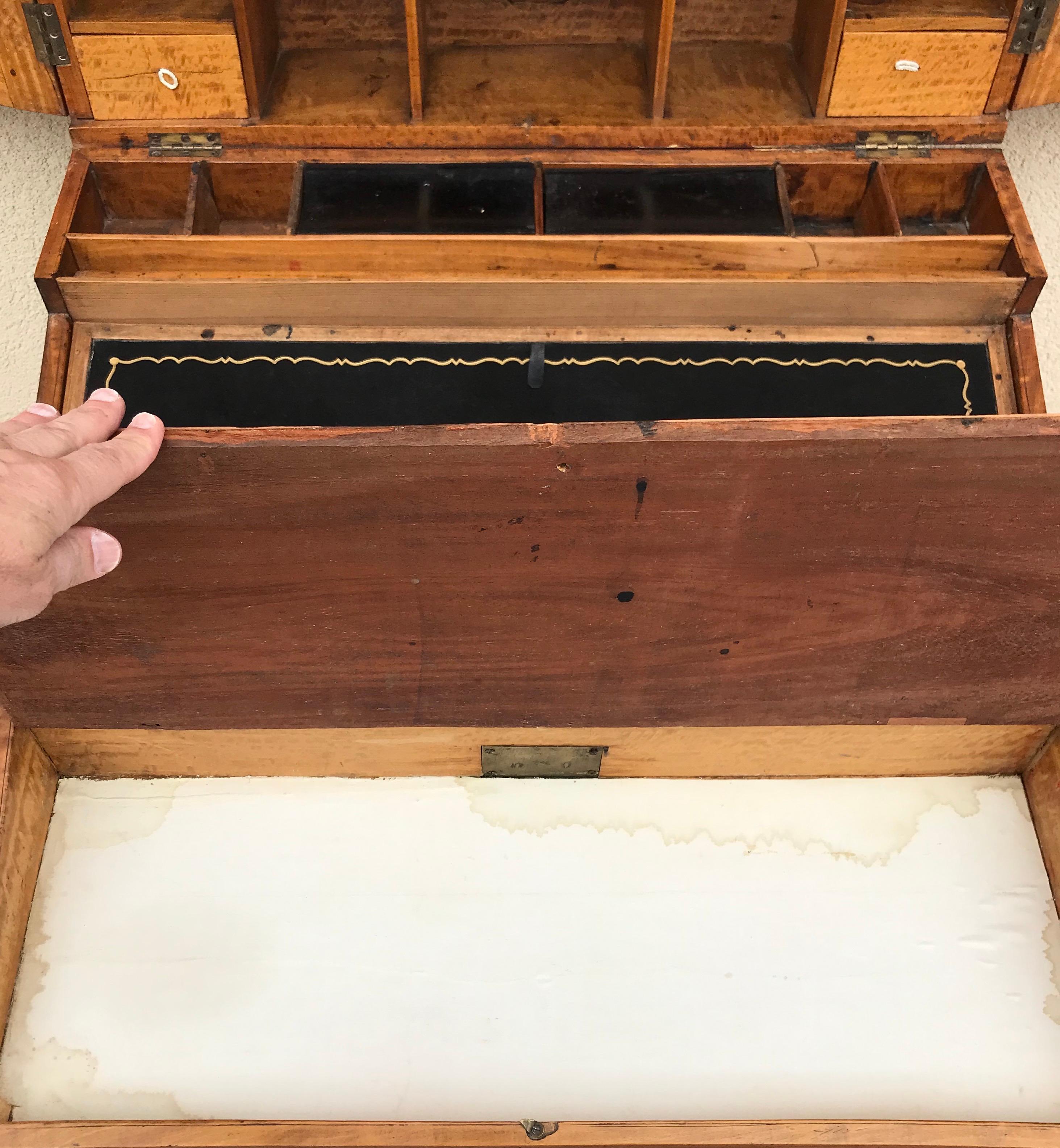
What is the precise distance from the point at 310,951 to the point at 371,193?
980mm

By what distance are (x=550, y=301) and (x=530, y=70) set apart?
0.40 meters

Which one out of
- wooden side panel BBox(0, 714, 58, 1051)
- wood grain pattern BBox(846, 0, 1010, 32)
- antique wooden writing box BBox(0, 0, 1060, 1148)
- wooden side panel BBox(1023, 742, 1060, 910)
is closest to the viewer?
antique wooden writing box BBox(0, 0, 1060, 1148)

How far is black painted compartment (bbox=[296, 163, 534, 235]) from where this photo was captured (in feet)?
4.75

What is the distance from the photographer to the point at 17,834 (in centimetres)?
121

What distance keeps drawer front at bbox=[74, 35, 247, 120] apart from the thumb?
2.41 ft

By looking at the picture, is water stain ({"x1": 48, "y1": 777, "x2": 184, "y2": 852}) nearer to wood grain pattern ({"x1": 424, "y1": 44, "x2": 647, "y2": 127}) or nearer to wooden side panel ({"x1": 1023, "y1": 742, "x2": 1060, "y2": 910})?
wood grain pattern ({"x1": 424, "y1": 44, "x2": 647, "y2": 127})

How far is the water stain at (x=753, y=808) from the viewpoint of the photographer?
131 centimetres

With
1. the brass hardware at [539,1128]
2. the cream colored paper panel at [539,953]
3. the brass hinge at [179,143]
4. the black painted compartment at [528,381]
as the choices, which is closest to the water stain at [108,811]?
the cream colored paper panel at [539,953]

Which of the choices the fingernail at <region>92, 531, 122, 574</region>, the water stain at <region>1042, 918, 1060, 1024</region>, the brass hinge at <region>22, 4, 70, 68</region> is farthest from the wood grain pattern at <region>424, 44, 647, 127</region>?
the water stain at <region>1042, 918, 1060, 1024</region>

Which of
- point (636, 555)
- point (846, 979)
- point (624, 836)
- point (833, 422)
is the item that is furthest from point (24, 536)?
point (846, 979)

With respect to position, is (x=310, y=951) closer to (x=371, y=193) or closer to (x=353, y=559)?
(x=353, y=559)

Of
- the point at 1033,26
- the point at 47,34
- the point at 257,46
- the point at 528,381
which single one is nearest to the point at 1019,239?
the point at 1033,26

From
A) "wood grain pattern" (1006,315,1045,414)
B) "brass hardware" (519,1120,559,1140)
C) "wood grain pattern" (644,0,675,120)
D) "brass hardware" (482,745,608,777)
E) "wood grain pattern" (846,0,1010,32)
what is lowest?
"brass hardware" (519,1120,559,1140)

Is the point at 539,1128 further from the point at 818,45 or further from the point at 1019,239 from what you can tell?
the point at 818,45
